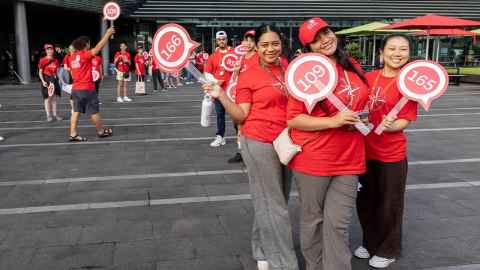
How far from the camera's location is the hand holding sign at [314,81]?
2.65 metres

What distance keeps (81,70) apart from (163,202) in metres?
4.21

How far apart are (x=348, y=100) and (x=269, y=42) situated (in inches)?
26.2

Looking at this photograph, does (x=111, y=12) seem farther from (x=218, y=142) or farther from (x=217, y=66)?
(x=218, y=142)

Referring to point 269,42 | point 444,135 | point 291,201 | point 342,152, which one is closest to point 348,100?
point 342,152

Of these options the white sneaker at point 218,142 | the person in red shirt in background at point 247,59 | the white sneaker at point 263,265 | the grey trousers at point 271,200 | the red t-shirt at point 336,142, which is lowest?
the white sneaker at point 263,265

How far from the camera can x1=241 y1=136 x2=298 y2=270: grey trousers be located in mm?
3113

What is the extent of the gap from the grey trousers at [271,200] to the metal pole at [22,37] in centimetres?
2000

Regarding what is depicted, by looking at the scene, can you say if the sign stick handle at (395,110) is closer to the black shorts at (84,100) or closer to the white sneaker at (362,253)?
the white sneaker at (362,253)

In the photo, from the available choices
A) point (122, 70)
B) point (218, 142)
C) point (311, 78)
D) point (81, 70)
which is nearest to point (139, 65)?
point (122, 70)

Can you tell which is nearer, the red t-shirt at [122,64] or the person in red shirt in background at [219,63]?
the person in red shirt in background at [219,63]

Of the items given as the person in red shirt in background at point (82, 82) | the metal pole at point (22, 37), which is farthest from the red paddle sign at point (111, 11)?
the metal pole at point (22, 37)

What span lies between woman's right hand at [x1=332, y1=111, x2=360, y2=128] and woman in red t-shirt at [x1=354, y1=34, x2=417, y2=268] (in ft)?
1.98

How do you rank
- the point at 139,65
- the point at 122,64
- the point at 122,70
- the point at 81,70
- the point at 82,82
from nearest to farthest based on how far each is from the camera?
1. the point at 81,70
2. the point at 82,82
3. the point at 122,70
4. the point at 122,64
5. the point at 139,65

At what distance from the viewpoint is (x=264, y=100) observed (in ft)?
9.97
